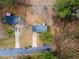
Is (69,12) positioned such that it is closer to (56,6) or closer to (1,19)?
(56,6)

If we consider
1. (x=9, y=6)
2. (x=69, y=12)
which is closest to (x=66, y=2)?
(x=69, y=12)

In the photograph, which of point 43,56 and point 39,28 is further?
point 39,28

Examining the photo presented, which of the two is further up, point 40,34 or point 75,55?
point 40,34

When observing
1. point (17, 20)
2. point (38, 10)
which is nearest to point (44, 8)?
point (38, 10)

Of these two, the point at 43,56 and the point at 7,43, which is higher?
the point at 7,43

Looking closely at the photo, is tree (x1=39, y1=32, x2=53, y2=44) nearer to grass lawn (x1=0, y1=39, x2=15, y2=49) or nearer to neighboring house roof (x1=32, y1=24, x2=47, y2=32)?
neighboring house roof (x1=32, y1=24, x2=47, y2=32)

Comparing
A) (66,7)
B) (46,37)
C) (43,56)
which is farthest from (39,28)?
(66,7)

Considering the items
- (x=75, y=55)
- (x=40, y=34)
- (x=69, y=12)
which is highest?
(x=69, y=12)

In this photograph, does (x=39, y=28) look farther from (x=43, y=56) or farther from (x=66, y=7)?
(x=66, y=7)
